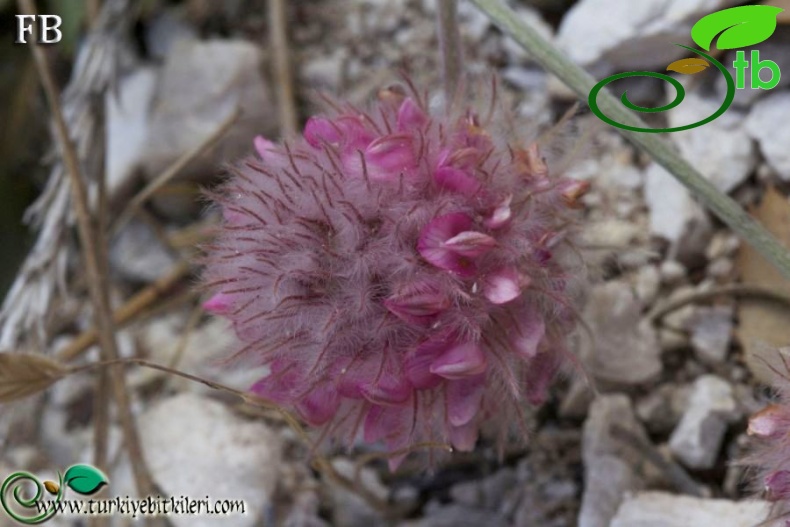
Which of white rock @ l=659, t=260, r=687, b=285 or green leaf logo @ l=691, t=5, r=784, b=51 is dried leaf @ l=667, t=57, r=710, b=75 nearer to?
green leaf logo @ l=691, t=5, r=784, b=51

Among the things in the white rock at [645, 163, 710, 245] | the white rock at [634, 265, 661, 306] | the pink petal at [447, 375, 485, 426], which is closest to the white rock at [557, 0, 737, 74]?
the white rock at [645, 163, 710, 245]

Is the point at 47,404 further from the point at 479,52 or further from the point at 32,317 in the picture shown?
the point at 479,52

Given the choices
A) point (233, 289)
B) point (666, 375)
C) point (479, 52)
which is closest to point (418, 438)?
point (233, 289)

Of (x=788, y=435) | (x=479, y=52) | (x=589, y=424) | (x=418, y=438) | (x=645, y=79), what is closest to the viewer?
(x=788, y=435)

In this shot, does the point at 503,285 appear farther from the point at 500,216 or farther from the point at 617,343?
the point at 617,343

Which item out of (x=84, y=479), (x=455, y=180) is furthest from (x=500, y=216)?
(x=84, y=479)

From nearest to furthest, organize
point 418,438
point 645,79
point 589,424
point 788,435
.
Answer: point 788,435 → point 418,438 → point 589,424 → point 645,79
